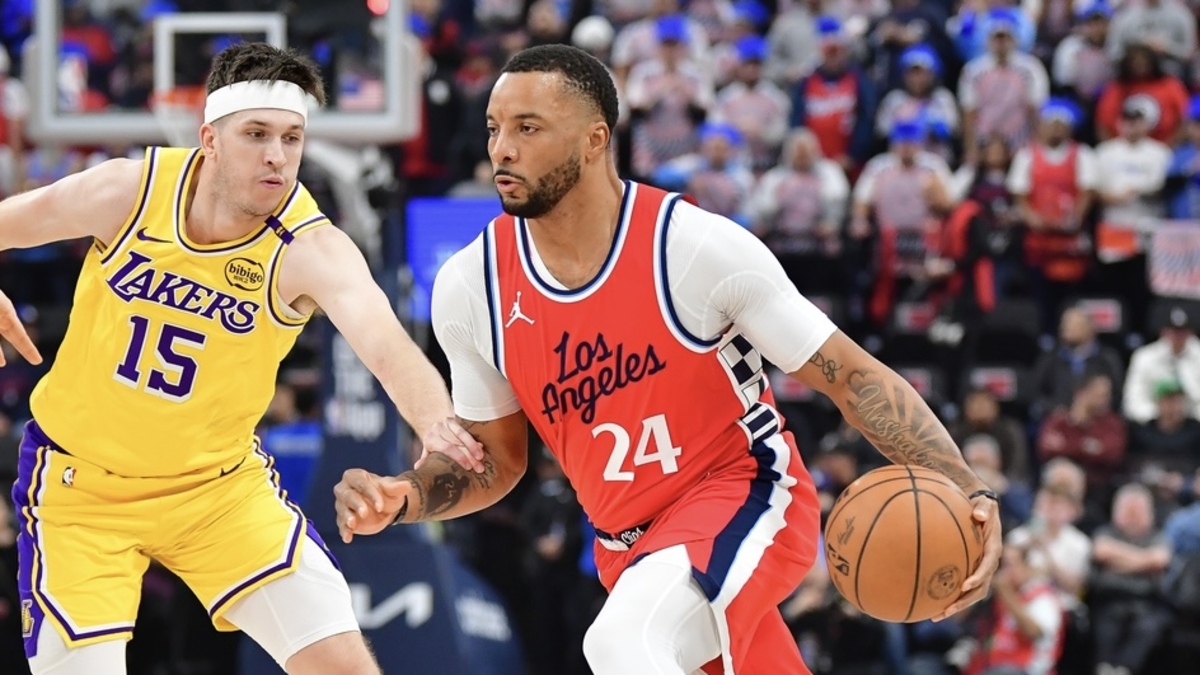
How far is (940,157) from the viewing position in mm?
15617

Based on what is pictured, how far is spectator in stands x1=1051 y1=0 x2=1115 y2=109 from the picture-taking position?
16.3m

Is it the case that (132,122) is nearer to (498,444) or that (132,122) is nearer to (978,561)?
(498,444)

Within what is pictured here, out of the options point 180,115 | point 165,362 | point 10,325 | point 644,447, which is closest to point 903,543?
point 644,447

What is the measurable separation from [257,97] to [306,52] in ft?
18.2

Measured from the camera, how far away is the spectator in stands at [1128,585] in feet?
38.6

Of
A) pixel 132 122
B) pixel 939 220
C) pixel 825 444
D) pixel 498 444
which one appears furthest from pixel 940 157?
pixel 498 444

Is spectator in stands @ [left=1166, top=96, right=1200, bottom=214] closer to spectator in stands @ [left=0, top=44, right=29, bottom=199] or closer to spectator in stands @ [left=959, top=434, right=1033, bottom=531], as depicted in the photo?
spectator in stands @ [left=959, top=434, right=1033, bottom=531]

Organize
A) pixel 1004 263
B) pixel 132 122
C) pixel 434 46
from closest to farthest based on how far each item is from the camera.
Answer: pixel 132 122 < pixel 1004 263 < pixel 434 46

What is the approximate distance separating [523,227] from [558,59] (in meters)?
0.55

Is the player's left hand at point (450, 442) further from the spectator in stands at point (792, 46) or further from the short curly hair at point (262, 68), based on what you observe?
the spectator in stands at point (792, 46)

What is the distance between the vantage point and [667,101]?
1609 centimetres

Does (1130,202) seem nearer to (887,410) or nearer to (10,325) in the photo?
(887,410)

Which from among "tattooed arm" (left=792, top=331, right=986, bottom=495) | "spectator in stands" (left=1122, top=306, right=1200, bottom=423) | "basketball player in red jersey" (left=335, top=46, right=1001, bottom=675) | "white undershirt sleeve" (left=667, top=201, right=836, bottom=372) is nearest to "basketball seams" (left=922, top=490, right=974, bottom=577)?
"basketball player in red jersey" (left=335, top=46, right=1001, bottom=675)

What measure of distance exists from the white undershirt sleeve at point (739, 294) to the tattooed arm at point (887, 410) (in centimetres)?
7
